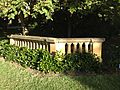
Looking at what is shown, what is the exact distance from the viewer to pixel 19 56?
10.6 metres

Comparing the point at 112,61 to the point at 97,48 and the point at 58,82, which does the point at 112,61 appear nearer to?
the point at 97,48

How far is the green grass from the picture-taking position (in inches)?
309

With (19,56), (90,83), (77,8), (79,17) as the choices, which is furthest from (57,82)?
(79,17)

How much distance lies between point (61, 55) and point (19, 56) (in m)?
1.76

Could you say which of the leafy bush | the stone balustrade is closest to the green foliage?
the leafy bush

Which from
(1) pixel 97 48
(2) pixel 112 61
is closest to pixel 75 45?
(1) pixel 97 48

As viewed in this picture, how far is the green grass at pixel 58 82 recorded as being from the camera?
7.86 meters

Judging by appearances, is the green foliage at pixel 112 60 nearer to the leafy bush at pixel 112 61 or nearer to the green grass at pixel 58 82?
the leafy bush at pixel 112 61

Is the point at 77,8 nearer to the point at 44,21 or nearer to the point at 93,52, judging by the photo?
the point at 93,52

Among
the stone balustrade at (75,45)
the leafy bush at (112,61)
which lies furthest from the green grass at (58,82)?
the stone balustrade at (75,45)

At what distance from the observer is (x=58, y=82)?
27.1ft

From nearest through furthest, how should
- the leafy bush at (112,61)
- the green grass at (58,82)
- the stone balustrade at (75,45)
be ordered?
the green grass at (58,82) < the leafy bush at (112,61) < the stone balustrade at (75,45)

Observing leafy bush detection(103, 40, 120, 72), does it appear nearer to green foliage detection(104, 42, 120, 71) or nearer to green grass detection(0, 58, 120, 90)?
green foliage detection(104, 42, 120, 71)

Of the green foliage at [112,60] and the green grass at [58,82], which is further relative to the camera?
the green foliage at [112,60]
